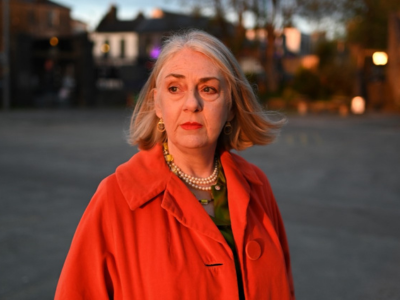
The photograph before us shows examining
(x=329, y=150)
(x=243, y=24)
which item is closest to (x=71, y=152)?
(x=329, y=150)

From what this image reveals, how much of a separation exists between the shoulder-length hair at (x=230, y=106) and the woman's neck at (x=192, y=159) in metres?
0.14

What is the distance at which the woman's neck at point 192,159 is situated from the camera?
7.11ft

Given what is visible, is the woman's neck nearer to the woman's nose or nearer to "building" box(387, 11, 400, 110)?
the woman's nose

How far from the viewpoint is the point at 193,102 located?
6.61 feet

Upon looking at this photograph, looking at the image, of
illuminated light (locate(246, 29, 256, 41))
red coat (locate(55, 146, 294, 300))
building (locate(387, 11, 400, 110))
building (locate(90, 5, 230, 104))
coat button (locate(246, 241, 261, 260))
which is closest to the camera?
red coat (locate(55, 146, 294, 300))

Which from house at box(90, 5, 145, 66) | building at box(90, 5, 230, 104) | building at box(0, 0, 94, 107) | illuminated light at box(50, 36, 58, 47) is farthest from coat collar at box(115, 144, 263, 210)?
house at box(90, 5, 145, 66)

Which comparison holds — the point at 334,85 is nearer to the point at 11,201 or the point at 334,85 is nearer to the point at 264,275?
the point at 11,201

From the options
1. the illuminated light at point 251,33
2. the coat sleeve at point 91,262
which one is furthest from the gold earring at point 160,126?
the illuminated light at point 251,33

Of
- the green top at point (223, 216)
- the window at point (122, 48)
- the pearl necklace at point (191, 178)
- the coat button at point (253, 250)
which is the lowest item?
the coat button at point (253, 250)

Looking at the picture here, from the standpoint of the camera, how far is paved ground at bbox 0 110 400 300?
4.81 m

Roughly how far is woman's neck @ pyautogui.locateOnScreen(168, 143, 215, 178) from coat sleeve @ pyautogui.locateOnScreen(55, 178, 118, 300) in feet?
1.32

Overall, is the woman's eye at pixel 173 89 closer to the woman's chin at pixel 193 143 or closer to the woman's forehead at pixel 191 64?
the woman's forehead at pixel 191 64

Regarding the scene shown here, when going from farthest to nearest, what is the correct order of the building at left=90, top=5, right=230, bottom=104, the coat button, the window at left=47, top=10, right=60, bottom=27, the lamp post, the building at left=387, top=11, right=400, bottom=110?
1. the window at left=47, top=10, right=60, bottom=27
2. the building at left=90, top=5, right=230, bottom=104
3. the building at left=387, top=11, right=400, bottom=110
4. the lamp post
5. the coat button

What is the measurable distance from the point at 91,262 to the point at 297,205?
5.94 metres
